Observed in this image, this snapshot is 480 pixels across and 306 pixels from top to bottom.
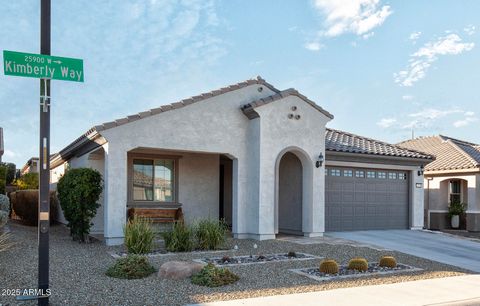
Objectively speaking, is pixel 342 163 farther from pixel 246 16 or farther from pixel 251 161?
pixel 246 16

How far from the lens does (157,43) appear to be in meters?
14.3

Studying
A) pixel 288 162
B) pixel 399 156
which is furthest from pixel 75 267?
pixel 399 156

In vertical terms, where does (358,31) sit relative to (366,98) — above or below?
above

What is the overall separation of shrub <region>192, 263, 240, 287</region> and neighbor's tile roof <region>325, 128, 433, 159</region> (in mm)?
9016

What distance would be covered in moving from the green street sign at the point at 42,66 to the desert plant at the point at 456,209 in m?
20.5

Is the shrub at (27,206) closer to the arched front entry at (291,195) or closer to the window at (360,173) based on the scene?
the arched front entry at (291,195)

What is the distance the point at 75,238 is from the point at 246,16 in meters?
8.22

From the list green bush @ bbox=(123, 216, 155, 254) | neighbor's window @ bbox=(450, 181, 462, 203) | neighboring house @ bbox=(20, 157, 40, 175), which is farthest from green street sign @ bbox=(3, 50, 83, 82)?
neighboring house @ bbox=(20, 157, 40, 175)

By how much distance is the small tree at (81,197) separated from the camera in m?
13.6

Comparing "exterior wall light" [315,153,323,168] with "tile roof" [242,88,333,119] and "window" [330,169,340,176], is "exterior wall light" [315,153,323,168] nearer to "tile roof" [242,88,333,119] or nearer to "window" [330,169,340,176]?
"window" [330,169,340,176]

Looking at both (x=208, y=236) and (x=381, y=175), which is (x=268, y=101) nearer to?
(x=208, y=236)

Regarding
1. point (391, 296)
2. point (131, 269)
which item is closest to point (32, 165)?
point (131, 269)

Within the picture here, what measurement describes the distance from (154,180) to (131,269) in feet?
23.9

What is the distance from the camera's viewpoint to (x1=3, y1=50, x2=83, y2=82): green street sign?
6664 mm
